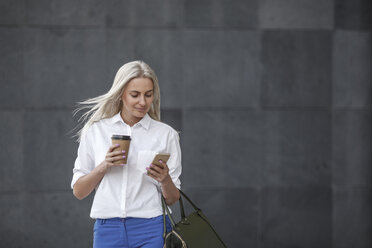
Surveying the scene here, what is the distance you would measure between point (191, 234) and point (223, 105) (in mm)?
2779

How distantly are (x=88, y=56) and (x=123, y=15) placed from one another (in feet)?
2.04

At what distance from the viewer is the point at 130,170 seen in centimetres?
236

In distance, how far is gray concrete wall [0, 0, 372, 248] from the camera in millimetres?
4910

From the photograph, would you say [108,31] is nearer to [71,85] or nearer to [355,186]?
[71,85]

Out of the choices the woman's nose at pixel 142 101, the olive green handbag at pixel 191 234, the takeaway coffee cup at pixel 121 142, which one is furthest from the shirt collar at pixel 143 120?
the olive green handbag at pixel 191 234

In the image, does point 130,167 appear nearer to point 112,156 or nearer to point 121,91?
point 112,156

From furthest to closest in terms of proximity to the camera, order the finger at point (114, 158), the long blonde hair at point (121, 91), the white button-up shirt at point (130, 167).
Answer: the long blonde hair at point (121, 91) → the white button-up shirt at point (130, 167) → the finger at point (114, 158)

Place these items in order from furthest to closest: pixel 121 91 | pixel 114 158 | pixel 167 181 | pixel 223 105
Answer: pixel 223 105, pixel 121 91, pixel 167 181, pixel 114 158

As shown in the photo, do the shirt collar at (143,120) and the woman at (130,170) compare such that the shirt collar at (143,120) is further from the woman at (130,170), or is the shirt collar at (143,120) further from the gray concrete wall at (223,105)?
the gray concrete wall at (223,105)

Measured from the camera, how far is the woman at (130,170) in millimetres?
2303

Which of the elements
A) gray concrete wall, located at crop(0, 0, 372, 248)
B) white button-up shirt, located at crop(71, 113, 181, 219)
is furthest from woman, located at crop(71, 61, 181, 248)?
gray concrete wall, located at crop(0, 0, 372, 248)

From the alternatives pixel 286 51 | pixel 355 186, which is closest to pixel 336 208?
Result: pixel 355 186

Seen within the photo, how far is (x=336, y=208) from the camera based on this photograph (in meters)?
5.19

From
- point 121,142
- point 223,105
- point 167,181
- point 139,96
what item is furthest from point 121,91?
point 223,105
